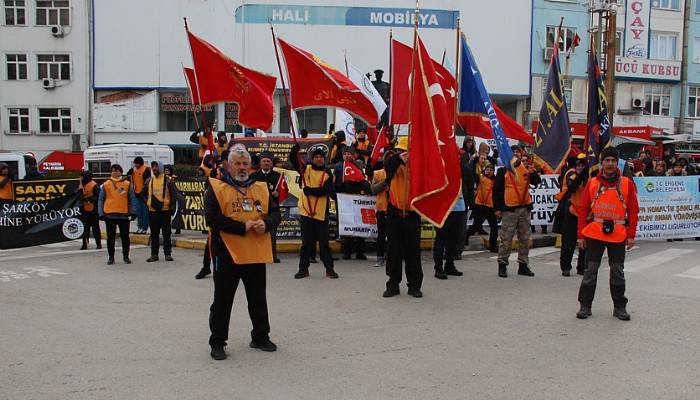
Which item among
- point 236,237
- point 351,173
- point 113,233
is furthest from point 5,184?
point 236,237

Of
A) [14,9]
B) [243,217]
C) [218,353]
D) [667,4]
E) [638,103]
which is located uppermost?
[667,4]

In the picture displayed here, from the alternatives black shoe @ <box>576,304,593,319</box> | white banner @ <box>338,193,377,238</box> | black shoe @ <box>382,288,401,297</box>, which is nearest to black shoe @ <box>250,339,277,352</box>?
black shoe @ <box>382,288,401,297</box>

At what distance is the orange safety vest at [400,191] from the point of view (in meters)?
7.87

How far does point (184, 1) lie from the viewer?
34781 mm

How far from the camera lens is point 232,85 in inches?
431

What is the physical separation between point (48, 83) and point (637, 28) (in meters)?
33.0

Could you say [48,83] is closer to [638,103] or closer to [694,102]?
[638,103]

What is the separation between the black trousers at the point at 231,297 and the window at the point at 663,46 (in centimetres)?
3799

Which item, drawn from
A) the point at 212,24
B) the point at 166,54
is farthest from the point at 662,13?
the point at 166,54

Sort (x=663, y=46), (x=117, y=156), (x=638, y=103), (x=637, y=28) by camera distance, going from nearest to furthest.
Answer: (x=117, y=156)
(x=638, y=103)
(x=637, y=28)
(x=663, y=46)

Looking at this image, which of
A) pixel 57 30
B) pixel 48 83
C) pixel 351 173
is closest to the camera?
pixel 351 173

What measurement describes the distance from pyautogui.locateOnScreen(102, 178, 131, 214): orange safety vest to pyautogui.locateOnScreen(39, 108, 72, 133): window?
26.8 metres

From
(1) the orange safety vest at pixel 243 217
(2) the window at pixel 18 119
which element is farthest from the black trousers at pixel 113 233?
(2) the window at pixel 18 119

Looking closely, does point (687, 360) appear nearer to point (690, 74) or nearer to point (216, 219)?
point (216, 219)
